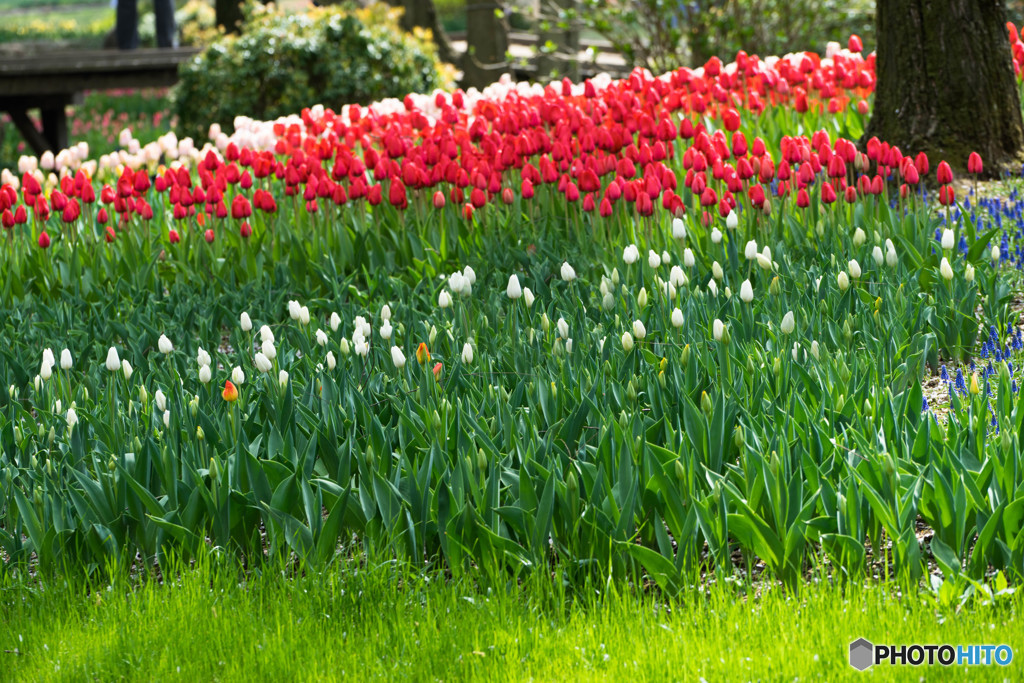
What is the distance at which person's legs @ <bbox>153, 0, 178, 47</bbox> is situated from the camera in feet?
66.4

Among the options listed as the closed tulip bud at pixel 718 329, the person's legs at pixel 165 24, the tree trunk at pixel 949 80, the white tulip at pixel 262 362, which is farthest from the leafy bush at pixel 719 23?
the person's legs at pixel 165 24

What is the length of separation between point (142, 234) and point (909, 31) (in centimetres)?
473

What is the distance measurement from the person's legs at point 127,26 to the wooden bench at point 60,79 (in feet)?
20.6

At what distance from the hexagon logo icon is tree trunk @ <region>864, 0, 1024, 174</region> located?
4.75 m

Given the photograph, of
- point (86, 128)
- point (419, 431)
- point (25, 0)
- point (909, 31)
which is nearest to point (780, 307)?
point (419, 431)

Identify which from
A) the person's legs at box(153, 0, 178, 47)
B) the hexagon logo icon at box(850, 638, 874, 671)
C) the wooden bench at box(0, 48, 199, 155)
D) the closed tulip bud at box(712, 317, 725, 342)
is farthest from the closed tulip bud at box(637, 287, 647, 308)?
the person's legs at box(153, 0, 178, 47)

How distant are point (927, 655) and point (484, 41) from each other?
13544 millimetres

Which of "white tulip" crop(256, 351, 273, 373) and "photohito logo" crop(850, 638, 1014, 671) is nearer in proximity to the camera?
"photohito logo" crop(850, 638, 1014, 671)

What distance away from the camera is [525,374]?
13.2 ft

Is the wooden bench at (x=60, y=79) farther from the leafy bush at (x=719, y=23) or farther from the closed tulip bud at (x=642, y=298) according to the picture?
the closed tulip bud at (x=642, y=298)

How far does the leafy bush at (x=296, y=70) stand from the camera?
1202 centimetres

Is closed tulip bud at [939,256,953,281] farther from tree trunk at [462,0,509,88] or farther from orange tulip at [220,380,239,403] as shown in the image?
tree trunk at [462,0,509,88]

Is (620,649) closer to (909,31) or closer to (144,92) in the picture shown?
(909,31)

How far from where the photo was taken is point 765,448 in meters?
3.29
